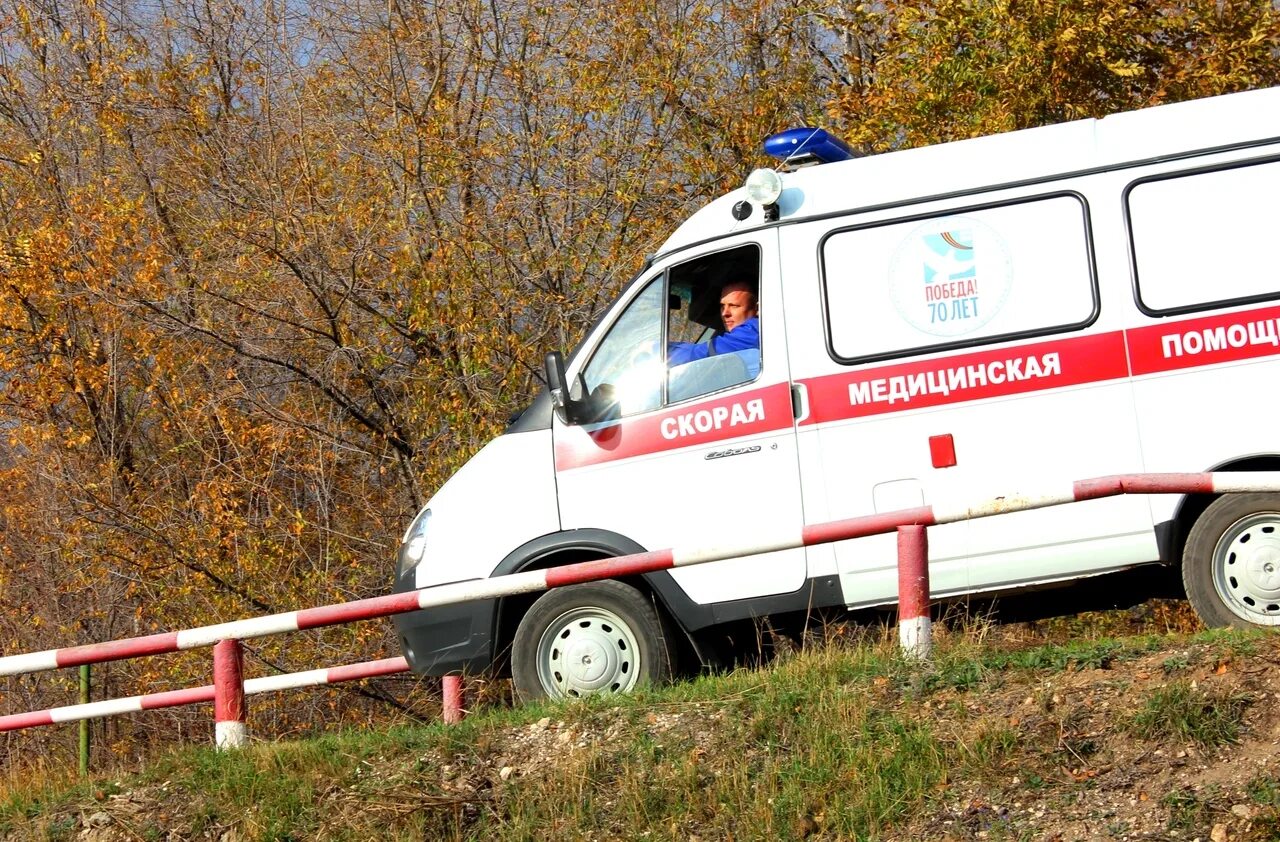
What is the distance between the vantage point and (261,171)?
47.2ft

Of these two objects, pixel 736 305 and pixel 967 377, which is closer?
pixel 967 377

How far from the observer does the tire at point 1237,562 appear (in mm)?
6281

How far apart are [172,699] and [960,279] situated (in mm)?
4251

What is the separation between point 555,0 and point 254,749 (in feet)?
34.2

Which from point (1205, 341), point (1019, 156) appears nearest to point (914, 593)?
point (1205, 341)

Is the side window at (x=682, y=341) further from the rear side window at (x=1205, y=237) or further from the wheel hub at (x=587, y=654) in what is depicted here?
the rear side window at (x=1205, y=237)

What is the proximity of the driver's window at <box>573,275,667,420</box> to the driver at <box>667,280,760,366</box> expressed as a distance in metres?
0.10

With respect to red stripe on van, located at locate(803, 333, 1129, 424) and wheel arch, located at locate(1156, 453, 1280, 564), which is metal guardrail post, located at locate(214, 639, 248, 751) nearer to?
red stripe on van, located at locate(803, 333, 1129, 424)

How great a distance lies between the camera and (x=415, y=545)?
24.1 ft

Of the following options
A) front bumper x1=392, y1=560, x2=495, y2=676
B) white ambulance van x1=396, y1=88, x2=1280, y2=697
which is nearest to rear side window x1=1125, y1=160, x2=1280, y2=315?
white ambulance van x1=396, y1=88, x2=1280, y2=697

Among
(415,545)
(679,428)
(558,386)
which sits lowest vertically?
(415,545)

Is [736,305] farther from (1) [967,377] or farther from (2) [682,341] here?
(1) [967,377]

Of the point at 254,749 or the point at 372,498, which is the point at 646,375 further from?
the point at 372,498

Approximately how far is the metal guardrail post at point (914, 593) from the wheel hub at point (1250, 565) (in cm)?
139
